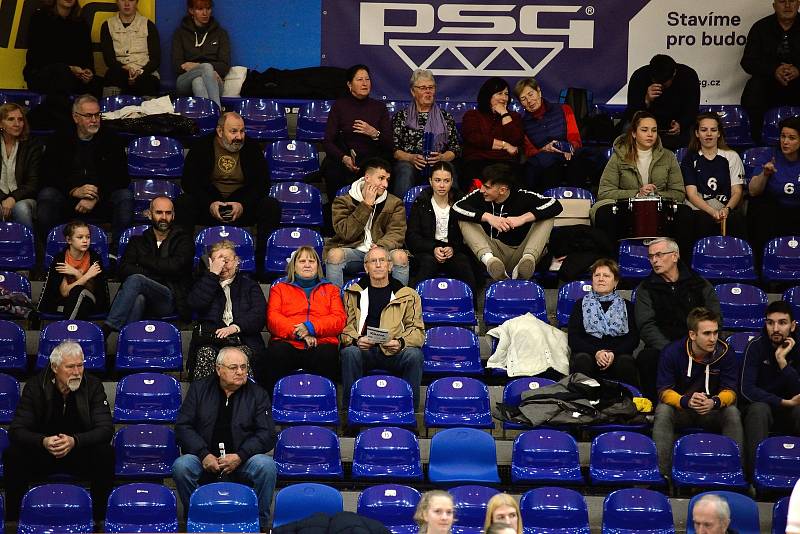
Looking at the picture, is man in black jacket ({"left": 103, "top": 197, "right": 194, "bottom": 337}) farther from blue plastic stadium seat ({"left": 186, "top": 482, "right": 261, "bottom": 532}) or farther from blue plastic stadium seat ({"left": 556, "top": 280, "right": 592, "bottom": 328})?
blue plastic stadium seat ({"left": 556, "top": 280, "right": 592, "bottom": 328})

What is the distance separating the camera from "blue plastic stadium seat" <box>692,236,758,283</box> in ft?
32.0

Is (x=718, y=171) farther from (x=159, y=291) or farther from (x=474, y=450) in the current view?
(x=159, y=291)

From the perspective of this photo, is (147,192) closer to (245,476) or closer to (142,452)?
(142,452)

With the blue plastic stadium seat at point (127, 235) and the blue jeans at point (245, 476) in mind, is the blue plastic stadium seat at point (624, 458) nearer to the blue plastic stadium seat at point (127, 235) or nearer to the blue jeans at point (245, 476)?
the blue jeans at point (245, 476)

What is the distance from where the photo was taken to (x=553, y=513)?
749 centimetres

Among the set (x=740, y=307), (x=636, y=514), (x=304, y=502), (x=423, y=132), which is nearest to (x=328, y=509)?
(x=304, y=502)

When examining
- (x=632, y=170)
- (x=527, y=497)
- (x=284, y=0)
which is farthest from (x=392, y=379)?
(x=284, y=0)

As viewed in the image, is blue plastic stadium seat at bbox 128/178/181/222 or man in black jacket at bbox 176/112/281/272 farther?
blue plastic stadium seat at bbox 128/178/181/222

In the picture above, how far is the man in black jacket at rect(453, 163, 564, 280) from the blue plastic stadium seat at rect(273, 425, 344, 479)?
6.57 ft

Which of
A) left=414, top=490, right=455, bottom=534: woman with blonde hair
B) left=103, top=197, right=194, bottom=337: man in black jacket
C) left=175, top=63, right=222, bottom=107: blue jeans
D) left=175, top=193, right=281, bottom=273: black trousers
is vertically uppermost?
left=175, top=63, right=222, bottom=107: blue jeans

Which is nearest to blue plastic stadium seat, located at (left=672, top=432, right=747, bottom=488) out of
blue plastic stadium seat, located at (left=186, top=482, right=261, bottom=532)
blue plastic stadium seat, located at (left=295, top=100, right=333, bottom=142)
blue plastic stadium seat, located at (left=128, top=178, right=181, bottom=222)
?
blue plastic stadium seat, located at (left=186, top=482, right=261, bottom=532)

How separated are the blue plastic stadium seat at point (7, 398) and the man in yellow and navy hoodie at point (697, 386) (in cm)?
374

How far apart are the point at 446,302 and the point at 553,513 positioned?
7.00 ft

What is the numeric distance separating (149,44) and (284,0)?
1227 millimetres
